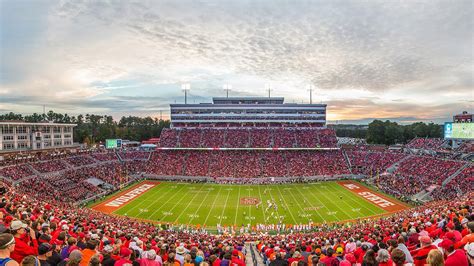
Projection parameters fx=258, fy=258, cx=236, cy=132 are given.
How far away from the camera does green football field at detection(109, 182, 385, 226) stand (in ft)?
94.3

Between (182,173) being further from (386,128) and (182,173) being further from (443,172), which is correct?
(386,128)

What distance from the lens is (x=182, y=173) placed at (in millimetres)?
48875

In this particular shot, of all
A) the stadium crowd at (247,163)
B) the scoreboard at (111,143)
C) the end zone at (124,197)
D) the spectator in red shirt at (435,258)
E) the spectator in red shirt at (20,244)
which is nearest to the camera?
the spectator in red shirt at (435,258)

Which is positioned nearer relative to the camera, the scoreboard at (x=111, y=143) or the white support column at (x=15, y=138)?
the white support column at (x=15, y=138)

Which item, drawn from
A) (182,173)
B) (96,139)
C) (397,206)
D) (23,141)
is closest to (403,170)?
(397,206)

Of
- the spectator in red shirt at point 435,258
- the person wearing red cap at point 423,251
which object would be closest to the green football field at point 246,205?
the person wearing red cap at point 423,251

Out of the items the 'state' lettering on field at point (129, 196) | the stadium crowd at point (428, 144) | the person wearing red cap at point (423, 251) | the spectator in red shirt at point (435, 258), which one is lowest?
the 'state' lettering on field at point (129, 196)

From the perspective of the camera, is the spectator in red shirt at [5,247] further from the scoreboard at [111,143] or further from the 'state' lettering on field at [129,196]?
the scoreboard at [111,143]

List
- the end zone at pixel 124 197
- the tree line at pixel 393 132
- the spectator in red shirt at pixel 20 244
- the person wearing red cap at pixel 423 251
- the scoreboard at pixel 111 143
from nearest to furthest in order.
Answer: the spectator in red shirt at pixel 20 244 → the person wearing red cap at pixel 423 251 → the end zone at pixel 124 197 → the scoreboard at pixel 111 143 → the tree line at pixel 393 132

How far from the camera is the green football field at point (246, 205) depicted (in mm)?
28730

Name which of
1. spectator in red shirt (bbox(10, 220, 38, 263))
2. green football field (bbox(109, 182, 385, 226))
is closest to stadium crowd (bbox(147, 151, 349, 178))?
green football field (bbox(109, 182, 385, 226))

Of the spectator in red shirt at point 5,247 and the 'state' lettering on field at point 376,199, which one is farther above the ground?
the spectator in red shirt at point 5,247

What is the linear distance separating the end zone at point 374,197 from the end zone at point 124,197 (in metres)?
32.5

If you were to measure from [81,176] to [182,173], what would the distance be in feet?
53.8
